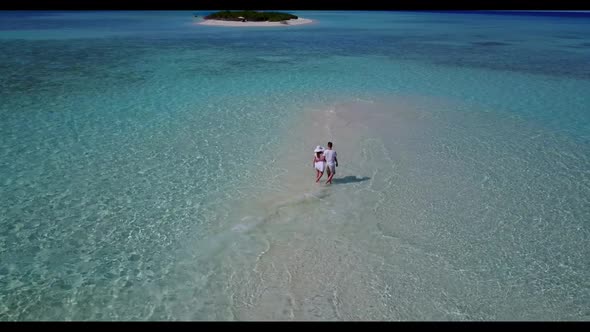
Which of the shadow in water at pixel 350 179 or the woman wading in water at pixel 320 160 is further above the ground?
the woman wading in water at pixel 320 160

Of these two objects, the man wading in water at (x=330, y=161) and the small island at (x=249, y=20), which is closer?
the man wading in water at (x=330, y=161)

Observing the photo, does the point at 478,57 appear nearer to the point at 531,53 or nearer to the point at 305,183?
the point at 531,53

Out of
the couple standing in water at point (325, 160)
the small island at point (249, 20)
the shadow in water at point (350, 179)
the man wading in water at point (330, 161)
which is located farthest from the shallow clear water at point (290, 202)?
the small island at point (249, 20)

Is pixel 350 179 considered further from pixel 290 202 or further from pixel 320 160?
pixel 290 202

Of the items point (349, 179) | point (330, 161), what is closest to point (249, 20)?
point (349, 179)

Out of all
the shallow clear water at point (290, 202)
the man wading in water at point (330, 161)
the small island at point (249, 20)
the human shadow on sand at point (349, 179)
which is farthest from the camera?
the small island at point (249, 20)

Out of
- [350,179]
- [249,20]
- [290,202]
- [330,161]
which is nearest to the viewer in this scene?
[290,202]

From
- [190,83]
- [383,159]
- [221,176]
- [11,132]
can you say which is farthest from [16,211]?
[190,83]

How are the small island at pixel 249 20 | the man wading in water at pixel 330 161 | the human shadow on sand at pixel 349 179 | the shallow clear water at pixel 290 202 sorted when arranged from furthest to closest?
the small island at pixel 249 20
the human shadow on sand at pixel 349 179
the man wading in water at pixel 330 161
the shallow clear water at pixel 290 202

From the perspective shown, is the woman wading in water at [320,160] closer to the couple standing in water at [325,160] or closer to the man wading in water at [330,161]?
the couple standing in water at [325,160]
